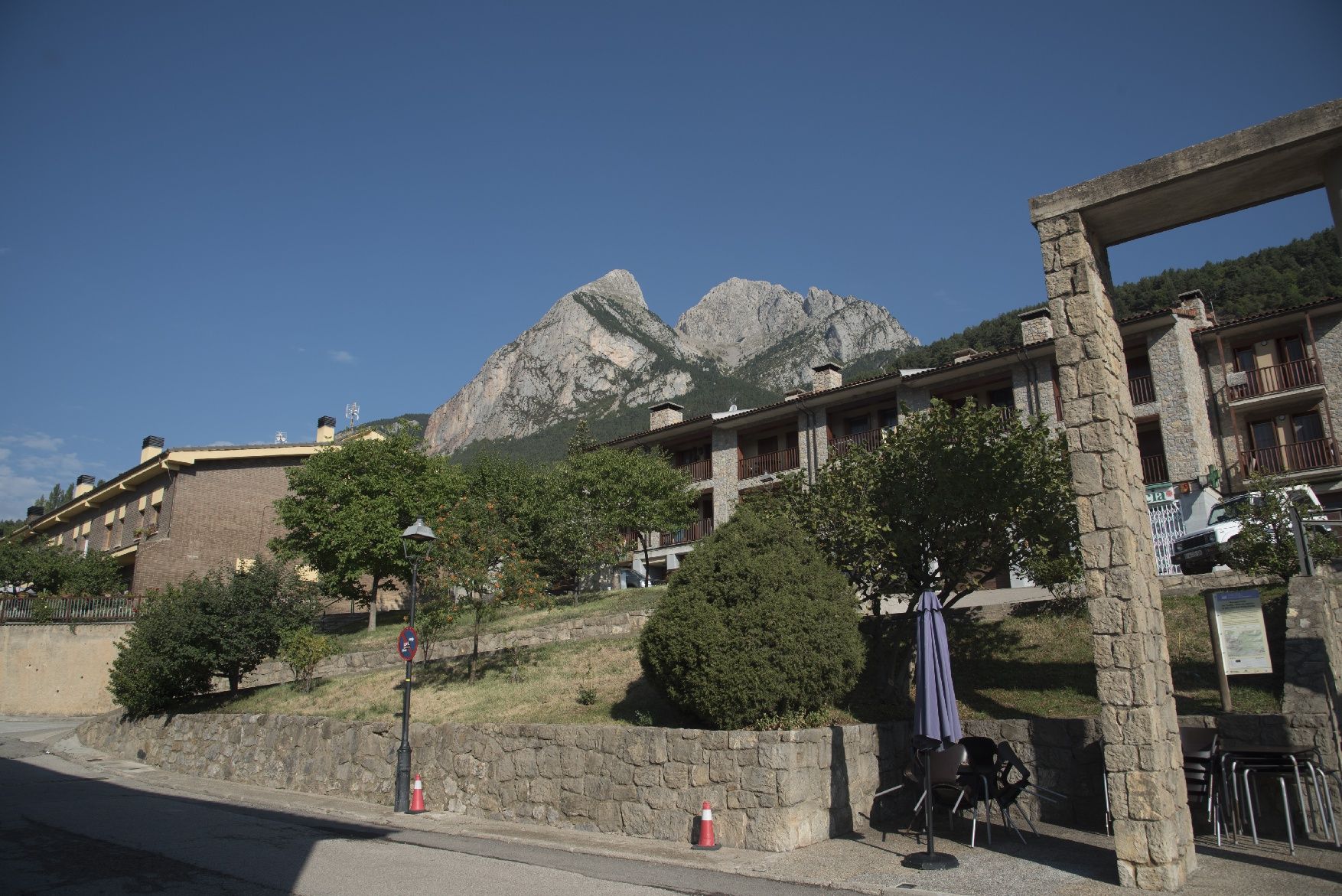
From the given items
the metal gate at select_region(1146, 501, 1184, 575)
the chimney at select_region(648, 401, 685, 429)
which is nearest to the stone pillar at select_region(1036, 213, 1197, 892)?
the metal gate at select_region(1146, 501, 1184, 575)

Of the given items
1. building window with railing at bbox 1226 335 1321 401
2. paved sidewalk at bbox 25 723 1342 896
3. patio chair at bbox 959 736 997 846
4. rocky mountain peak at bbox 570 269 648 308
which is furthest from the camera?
rocky mountain peak at bbox 570 269 648 308

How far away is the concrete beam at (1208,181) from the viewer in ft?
27.7

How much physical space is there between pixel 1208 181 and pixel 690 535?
32061 mm

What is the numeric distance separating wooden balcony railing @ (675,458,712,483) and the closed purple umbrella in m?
30.6

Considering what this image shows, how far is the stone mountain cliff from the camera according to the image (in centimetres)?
10694

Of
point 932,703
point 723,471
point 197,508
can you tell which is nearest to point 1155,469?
point 723,471

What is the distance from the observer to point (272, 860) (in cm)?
948

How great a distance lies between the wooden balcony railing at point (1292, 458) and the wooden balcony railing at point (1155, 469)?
2675mm

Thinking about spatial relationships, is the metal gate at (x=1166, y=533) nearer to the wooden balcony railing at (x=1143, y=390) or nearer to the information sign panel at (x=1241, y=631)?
the wooden balcony railing at (x=1143, y=390)

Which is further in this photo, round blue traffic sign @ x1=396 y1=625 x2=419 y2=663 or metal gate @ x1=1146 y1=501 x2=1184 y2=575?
metal gate @ x1=1146 y1=501 x2=1184 y2=575

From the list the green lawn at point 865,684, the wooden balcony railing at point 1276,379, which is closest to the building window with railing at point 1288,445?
the wooden balcony railing at point 1276,379

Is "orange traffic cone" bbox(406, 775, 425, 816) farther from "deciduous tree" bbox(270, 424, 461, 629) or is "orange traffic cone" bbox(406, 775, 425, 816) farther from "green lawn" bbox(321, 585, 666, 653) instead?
"deciduous tree" bbox(270, 424, 461, 629)

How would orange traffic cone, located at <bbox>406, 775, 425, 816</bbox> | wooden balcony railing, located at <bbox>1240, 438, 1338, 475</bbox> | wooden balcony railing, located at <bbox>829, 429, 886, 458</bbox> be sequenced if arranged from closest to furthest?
1. orange traffic cone, located at <bbox>406, 775, 425, 816</bbox>
2. wooden balcony railing, located at <bbox>1240, 438, 1338, 475</bbox>
3. wooden balcony railing, located at <bbox>829, 429, 886, 458</bbox>

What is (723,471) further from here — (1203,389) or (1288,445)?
(1288,445)
